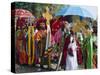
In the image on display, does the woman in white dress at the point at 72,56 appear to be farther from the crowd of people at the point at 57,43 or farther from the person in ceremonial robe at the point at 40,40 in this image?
the person in ceremonial robe at the point at 40,40

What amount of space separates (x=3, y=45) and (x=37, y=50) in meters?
0.21

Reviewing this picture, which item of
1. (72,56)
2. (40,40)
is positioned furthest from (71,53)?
(40,40)

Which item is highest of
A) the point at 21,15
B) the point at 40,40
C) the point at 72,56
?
the point at 21,15

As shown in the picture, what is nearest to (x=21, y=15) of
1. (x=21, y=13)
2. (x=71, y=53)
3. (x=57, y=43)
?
(x=21, y=13)

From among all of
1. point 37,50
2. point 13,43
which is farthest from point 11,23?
point 37,50

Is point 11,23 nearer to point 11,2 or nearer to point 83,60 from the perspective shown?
point 11,2

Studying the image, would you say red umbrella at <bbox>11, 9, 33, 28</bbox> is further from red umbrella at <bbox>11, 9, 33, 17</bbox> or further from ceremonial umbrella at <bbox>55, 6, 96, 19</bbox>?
ceremonial umbrella at <bbox>55, 6, 96, 19</bbox>

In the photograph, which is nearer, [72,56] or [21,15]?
[21,15]

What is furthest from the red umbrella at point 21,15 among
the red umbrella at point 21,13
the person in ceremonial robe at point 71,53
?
the person in ceremonial robe at point 71,53

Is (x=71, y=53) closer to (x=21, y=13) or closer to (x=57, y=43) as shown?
(x=57, y=43)

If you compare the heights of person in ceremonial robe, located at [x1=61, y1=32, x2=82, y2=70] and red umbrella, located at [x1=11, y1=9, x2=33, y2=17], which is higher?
red umbrella, located at [x1=11, y1=9, x2=33, y2=17]

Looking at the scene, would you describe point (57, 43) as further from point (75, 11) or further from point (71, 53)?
point (75, 11)

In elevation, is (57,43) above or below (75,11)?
below

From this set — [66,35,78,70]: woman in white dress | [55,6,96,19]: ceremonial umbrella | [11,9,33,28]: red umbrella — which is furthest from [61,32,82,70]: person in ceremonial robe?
[11,9,33,28]: red umbrella
